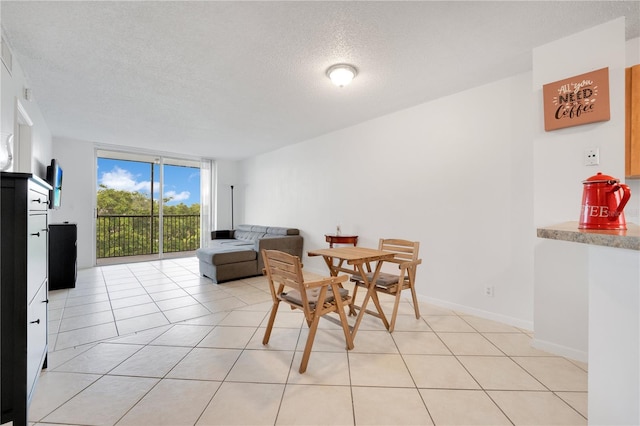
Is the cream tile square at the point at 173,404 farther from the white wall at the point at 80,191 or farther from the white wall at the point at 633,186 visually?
the white wall at the point at 80,191

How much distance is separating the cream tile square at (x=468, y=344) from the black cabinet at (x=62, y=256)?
4931 millimetres

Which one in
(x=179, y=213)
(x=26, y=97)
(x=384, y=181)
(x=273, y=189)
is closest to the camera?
(x=26, y=97)

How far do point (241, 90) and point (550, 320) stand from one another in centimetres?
360

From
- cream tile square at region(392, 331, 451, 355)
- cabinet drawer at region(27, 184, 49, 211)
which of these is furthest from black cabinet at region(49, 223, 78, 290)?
cream tile square at region(392, 331, 451, 355)

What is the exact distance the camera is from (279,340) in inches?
90.9

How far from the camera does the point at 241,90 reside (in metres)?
2.97

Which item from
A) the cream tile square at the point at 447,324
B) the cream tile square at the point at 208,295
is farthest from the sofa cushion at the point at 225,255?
the cream tile square at the point at 447,324

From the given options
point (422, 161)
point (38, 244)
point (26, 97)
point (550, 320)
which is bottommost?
point (550, 320)

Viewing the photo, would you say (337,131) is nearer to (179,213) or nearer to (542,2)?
(542,2)

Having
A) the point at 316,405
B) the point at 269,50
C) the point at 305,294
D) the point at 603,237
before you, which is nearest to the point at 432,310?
the point at 305,294

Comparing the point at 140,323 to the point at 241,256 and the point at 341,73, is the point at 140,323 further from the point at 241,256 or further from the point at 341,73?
the point at 341,73

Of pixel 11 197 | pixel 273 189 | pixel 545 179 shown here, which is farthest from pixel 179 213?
pixel 545 179

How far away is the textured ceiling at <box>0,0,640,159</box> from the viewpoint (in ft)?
5.84

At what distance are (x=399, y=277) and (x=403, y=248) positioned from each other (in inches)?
15.5
